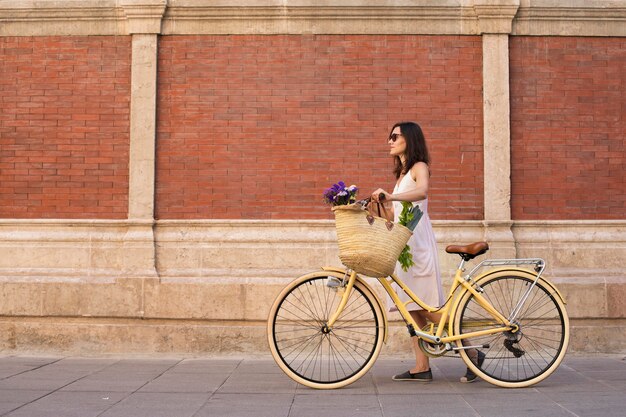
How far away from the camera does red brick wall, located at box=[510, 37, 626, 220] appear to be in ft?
25.3

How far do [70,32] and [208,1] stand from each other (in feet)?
5.32

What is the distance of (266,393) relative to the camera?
533 cm

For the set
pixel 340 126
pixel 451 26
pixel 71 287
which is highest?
pixel 451 26

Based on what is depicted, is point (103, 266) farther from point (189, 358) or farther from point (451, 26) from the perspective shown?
point (451, 26)

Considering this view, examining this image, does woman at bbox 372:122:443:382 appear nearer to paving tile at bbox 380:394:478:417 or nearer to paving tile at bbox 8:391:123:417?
paving tile at bbox 380:394:478:417

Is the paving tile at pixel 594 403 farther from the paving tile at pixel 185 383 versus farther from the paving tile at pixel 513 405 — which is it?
the paving tile at pixel 185 383

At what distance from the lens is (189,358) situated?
719 centimetres

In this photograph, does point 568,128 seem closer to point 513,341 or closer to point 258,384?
point 513,341

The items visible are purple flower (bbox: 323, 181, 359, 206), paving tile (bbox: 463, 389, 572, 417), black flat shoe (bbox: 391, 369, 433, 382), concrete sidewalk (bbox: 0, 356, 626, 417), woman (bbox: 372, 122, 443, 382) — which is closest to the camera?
paving tile (bbox: 463, 389, 572, 417)

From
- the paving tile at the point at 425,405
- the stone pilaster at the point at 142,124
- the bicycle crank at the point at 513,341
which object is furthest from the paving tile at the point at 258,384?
the stone pilaster at the point at 142,124

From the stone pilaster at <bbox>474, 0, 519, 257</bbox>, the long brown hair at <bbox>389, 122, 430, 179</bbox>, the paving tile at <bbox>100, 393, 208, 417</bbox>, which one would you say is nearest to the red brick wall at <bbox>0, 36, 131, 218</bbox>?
the paving tile at <bbox>100, 393, 208, 417</bbox>

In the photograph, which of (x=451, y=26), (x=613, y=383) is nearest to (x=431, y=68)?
(x=451, y=26)

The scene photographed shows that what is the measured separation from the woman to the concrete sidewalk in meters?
0.35

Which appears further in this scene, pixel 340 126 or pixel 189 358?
pixel 340 126
